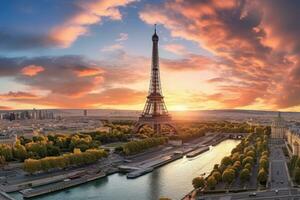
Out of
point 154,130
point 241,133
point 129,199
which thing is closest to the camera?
point 129,199

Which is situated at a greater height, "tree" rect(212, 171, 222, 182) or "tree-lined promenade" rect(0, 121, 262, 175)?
"tree-lined promenade" rect(0, 121, 262, 175)

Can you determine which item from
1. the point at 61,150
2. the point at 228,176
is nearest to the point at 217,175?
the point at 228,176

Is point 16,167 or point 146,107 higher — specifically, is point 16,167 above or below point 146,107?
below

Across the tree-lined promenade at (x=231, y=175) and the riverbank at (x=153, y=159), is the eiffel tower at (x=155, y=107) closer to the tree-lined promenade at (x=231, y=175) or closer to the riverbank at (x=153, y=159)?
the riverbank at (x=153, y=159)

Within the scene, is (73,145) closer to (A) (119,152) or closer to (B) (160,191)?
(A) (119,152)

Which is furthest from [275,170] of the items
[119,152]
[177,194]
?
[119,152]

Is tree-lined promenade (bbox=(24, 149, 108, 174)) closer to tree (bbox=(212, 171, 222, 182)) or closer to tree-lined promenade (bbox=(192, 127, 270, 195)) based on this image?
tree-lined promenade (bbox=(192, 127, 270, 195))

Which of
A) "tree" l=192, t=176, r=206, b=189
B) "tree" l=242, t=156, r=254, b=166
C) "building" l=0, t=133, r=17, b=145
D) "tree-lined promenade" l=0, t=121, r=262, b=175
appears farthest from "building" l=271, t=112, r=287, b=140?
"tree" l=192, t=176, r=206, b=189
